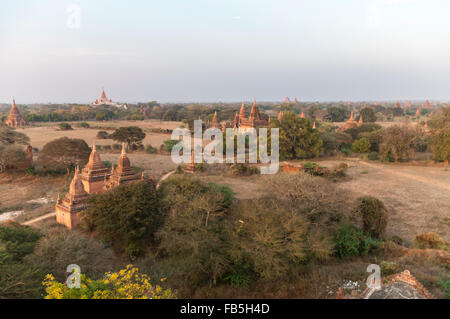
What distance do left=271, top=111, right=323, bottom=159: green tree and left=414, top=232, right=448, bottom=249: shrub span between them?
52.9 feet

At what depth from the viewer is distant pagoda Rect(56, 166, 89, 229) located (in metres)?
12.6

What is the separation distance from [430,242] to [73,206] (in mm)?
15326

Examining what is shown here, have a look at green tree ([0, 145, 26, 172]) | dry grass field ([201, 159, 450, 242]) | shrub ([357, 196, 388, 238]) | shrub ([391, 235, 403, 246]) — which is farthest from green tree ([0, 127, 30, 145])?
shrub ([391, 235, 403, 246])

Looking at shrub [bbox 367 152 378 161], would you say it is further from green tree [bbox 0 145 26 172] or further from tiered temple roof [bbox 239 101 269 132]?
green tree [bbox 0 145 26 172]

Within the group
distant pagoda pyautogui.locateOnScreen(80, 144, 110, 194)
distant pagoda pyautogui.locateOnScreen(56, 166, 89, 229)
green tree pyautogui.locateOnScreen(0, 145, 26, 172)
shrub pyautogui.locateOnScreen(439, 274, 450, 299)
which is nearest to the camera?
shrub pyautogui.locateOnScreen(439, 274, 450, 299)

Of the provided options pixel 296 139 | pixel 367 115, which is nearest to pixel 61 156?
pixel 296 139

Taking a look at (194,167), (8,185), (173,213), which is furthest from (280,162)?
(8,185)

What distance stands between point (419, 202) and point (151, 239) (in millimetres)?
15569

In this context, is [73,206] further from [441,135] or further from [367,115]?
[367,115]

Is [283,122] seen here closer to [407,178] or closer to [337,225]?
[407,178]

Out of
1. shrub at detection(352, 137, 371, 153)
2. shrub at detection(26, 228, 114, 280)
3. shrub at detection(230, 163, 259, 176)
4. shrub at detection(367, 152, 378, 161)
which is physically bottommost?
shrub at detection(26, 228, 114, 280)

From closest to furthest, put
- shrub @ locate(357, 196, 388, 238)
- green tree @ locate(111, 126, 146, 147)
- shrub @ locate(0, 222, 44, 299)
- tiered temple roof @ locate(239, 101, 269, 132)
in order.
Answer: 1. shrub @ locate(0, 222, 44, 299)
2. shrub @ locate(357, 196, 388, 238)
3. green tree @ locate(111, 126, 146, 147)
4. tiered temple roof @ locate(239, 101, 269, 132)

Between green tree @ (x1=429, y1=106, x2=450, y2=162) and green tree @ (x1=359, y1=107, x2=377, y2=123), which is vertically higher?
green tree @ (x1=359, y1=107, x2=377, y2=123)

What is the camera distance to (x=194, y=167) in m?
22.0
